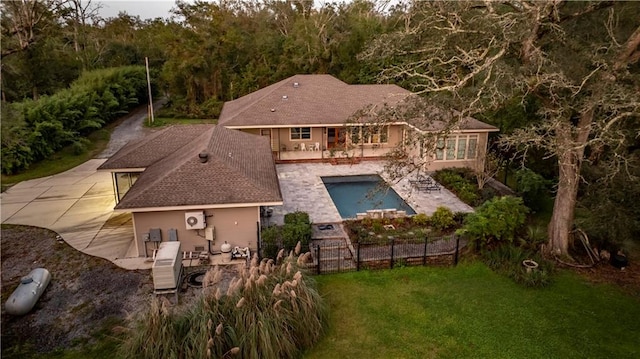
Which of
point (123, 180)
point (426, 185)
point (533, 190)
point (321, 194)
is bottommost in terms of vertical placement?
point (321, 194)

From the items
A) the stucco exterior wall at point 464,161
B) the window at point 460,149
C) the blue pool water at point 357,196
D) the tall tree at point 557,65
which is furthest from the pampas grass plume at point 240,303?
the window at point 460,149

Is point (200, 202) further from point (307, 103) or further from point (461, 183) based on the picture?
point (307, 103)

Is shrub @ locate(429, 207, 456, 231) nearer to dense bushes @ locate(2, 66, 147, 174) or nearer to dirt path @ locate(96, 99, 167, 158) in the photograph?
dense bushes @ locate(2, 66, 147, 174)

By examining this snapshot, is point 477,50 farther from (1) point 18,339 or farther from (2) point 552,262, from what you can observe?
(1) point 18,339

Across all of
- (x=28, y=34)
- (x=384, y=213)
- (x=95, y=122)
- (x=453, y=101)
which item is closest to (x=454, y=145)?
(x=384, y=213)

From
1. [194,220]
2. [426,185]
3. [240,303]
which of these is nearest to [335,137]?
[426,185]

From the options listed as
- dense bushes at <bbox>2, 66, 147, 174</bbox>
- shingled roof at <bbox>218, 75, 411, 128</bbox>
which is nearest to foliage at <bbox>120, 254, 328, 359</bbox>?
dense bushes at <bbox>2, 66, 147, 174</bbox>
